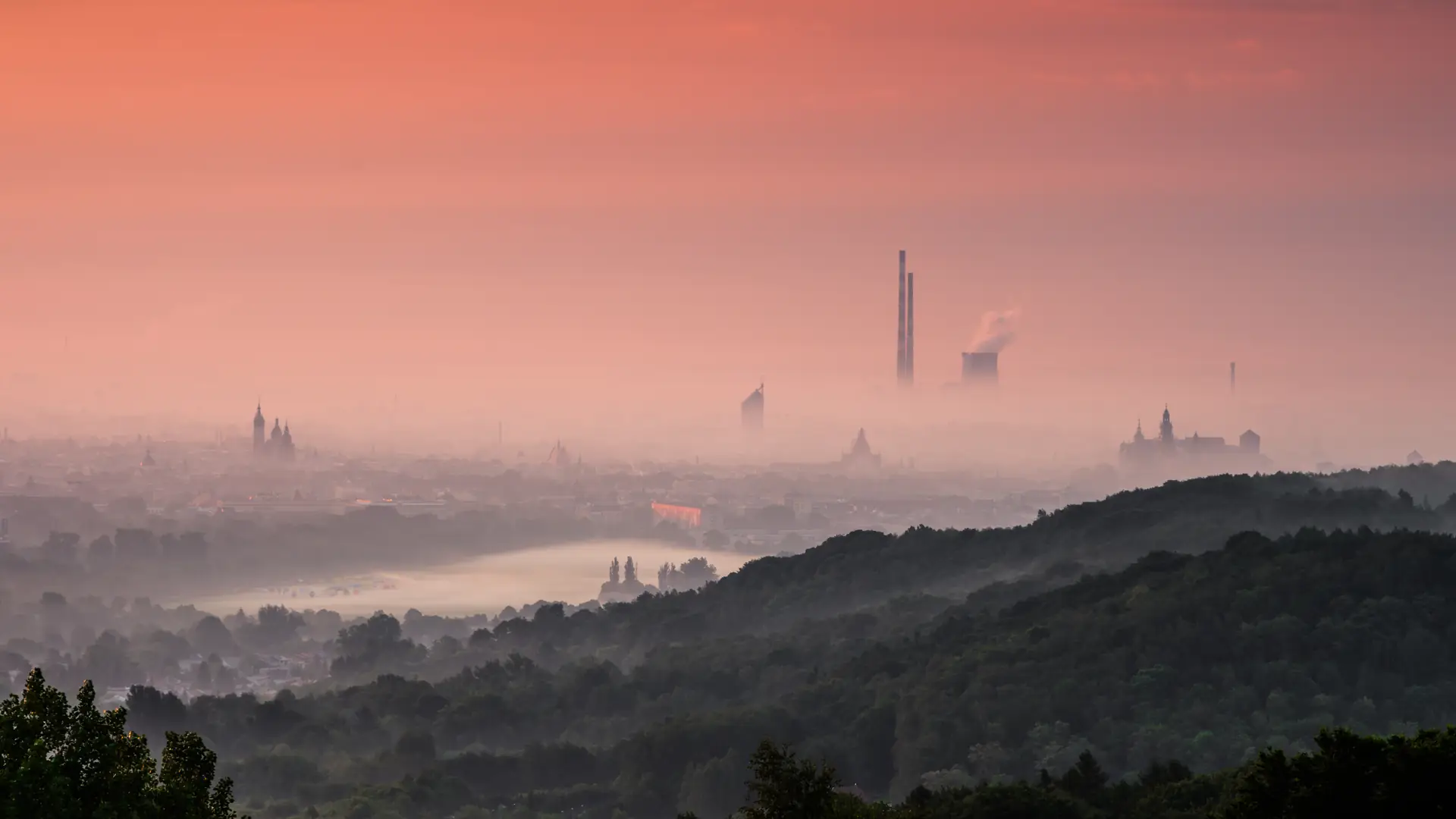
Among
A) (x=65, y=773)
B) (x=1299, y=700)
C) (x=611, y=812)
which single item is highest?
(x=65, y=773)

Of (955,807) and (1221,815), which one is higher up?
(1221,815)

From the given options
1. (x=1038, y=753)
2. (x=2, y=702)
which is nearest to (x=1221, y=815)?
(x=2, y=702)

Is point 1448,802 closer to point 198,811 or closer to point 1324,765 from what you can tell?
point 1324,765

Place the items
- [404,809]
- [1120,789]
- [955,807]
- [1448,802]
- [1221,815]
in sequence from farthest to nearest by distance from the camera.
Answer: [404,809] → [1120,789] → [955,807] → [1221,815] → [1448,802]

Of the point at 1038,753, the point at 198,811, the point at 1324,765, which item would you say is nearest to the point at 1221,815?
the point at 1324,765

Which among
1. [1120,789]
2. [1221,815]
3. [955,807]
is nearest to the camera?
[1221,815]

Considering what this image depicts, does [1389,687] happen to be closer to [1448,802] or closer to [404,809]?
[404,809]

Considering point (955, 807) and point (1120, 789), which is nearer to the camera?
point (955, 807)
